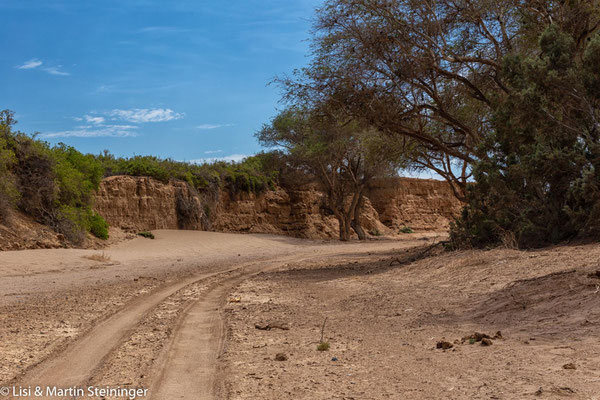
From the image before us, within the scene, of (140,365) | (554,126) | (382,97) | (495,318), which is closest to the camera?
(140,365)

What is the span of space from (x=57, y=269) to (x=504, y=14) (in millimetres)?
13820

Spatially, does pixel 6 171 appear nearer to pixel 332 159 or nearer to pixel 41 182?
pixel 41 182

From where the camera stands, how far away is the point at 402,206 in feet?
147

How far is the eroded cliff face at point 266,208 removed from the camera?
26734 mm

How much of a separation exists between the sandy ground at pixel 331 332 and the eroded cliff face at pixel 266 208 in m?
15.0

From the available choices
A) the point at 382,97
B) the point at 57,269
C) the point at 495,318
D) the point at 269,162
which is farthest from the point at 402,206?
the point at 495,318

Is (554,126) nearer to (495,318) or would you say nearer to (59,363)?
(495,318)

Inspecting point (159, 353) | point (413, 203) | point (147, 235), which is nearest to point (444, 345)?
point (159, 353)

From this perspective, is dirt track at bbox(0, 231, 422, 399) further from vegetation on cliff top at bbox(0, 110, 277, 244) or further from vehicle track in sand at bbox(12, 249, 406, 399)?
vegetation on cliff top at bbox(0, 110, 277, 244)

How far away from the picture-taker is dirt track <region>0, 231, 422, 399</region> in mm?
4613

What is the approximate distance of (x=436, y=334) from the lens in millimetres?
5875

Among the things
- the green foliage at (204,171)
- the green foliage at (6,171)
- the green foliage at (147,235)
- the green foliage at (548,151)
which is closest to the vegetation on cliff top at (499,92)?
the green foliage at (548,151)

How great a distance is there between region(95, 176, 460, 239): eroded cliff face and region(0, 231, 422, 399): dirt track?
423 inches

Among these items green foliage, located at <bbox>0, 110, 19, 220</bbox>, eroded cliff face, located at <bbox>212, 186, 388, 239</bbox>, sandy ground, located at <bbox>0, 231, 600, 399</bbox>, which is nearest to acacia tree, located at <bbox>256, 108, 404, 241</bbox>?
eroded cliff face, located at <bbox>212, 186, 388, 239</bbox>
